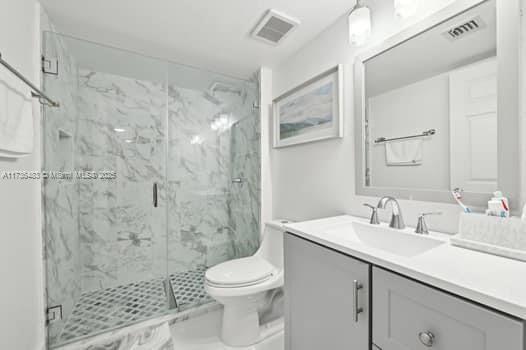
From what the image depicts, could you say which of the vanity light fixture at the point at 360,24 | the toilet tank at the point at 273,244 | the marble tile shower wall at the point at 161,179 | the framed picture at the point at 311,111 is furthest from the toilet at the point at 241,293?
the vanity light fixture at the point at 360,24

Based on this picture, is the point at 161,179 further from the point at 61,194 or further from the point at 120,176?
the point at 61,194

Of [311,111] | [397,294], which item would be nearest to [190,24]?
[311,111]

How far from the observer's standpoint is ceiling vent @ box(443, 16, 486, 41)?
84cm

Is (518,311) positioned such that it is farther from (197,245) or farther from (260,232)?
(197,245)

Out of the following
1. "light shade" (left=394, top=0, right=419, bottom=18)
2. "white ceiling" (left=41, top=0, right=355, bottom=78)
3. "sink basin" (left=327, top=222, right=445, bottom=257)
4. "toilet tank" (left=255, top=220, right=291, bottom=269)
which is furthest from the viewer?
"toilet tank" (left=255, top=220, right=291, bottom=269)

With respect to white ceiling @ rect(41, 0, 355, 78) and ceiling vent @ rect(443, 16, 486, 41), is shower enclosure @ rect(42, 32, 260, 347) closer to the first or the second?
white ceiling @ rect(41, 0, 355, 78)

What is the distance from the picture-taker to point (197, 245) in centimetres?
205

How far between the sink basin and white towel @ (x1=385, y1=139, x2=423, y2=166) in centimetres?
33

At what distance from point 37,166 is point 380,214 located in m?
1.96

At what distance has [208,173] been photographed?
6.85 feet

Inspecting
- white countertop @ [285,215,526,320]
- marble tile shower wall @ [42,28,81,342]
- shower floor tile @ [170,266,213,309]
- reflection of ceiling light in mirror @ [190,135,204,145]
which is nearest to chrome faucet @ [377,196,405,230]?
white countertop @ [285,215,526,320]

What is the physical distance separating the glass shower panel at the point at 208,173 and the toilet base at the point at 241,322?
47cm

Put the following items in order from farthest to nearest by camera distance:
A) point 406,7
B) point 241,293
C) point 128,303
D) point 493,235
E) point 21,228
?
point 128,303, point 241,293, point 21,228, point 406,7, point 493,235

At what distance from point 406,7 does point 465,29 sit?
262mm
